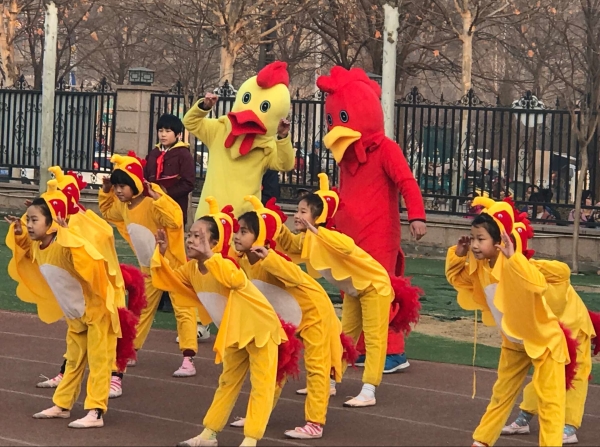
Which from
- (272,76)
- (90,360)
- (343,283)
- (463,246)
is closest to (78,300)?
(90,360)

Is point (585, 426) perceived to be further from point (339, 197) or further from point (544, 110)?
point (544, 110)

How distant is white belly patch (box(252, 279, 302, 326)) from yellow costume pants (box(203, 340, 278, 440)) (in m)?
0.44

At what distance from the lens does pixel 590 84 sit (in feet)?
56.1

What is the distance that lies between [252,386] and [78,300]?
49.7 inches

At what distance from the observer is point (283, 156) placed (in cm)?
971

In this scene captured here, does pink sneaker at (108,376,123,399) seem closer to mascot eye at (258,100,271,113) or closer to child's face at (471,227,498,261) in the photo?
mascot eye at (258,100,271,113)

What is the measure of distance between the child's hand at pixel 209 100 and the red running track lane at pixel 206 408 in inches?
74.8

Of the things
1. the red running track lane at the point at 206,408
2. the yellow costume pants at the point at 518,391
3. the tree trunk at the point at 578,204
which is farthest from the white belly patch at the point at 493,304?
the tree trunk at the point at 578,204

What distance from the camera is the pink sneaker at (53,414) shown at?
7.36m

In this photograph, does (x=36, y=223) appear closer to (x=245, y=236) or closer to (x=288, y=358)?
(x=245, y=236)

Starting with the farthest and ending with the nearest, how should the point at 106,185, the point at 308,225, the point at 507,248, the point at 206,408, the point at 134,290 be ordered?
1. the point at 106,185
2. the point at 134,290
3. the point at 206,408
4. the point at 308,225
5. the point at 507,248

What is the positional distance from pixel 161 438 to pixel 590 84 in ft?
38.0

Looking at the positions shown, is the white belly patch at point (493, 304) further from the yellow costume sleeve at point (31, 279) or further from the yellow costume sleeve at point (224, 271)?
the yellow costume sleeve at point (31, 279)

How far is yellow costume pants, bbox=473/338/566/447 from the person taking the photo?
628 centimetres
